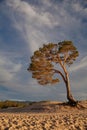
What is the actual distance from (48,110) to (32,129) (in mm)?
17920

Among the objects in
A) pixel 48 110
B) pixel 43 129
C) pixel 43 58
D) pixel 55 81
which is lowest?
pixel 43 129

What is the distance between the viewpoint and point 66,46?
31.7 meters

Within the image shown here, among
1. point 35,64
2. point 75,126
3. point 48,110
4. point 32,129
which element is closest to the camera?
point 32,129

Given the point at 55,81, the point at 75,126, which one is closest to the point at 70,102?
the point at 55,81

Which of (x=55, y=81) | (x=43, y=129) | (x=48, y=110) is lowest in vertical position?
(x=43, y=129)

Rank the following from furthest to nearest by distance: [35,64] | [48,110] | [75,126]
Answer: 1. [35,64]
2. [48,110]
3. [75,126]

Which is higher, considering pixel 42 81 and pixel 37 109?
pixel 42 81

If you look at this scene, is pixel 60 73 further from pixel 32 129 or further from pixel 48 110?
pixel 32 129

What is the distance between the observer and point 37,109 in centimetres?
3055

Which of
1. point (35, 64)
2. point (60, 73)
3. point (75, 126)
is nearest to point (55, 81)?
point (60, 73)

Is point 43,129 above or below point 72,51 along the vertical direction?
below

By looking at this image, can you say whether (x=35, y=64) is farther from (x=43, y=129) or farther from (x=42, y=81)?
(x=43, y=129)

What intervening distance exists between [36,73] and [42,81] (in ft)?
3.72

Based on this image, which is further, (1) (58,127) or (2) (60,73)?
(2) (60,73)
